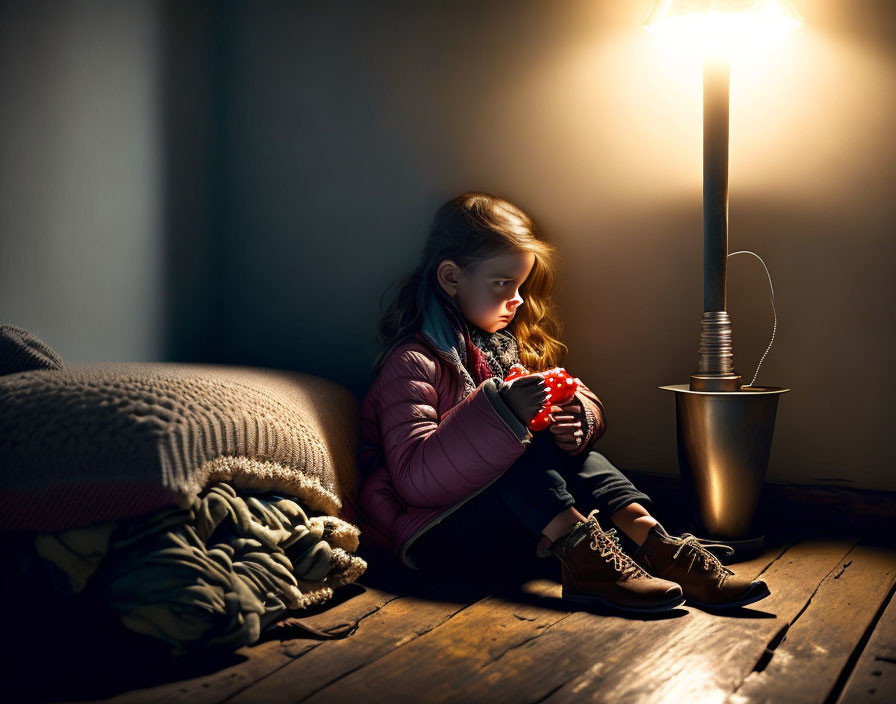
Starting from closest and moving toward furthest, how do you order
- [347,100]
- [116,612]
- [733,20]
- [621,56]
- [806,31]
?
[116,612] → [733,20] → [806,31] → [621,56] → [347,100]

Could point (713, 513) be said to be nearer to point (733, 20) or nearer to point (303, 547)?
point (303, 547)

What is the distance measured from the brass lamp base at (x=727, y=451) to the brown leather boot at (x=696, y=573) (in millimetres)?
191

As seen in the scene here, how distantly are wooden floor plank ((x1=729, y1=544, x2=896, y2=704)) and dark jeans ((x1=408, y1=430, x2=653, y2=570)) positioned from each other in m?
0.35

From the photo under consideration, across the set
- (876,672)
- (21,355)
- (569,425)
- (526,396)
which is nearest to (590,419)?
(569,425)

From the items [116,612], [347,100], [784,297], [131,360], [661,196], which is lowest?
[116,612]

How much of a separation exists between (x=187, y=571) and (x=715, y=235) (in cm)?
115

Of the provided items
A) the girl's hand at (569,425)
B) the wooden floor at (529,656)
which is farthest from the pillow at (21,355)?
the girl's hand at (569,425)

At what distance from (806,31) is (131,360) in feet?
5.43

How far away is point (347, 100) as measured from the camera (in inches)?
85.3

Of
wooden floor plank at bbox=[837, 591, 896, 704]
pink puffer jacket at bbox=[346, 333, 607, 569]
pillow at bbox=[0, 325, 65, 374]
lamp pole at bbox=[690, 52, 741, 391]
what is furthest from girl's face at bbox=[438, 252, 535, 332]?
wooden floor plank at bbox=[837, 591, 896, 704]

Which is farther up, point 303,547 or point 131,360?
point 131,360

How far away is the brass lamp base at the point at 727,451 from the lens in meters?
1.61

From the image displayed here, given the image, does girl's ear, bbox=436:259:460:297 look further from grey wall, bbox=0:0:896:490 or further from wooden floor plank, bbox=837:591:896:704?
wooden floor plank, bbox=837:591:896:704

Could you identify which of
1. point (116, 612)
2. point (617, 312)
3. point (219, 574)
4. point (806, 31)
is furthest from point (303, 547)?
point (806, 31)
